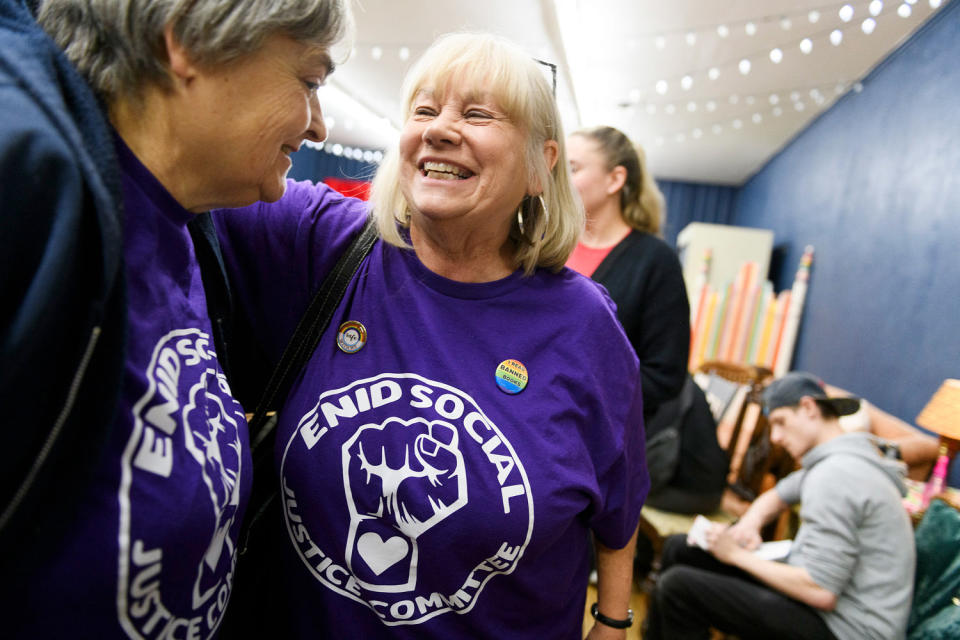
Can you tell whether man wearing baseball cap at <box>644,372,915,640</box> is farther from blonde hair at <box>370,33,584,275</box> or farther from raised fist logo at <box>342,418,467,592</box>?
raised fist logo at <box>342,418,467,592</box>

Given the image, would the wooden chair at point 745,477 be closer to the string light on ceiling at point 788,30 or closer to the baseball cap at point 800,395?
the baseball cap at point 800,395

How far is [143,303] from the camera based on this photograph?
0.63 m

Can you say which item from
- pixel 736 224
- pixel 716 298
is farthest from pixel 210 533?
pixel 736 224

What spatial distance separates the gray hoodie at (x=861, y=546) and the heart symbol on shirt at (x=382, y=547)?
155 centimetres

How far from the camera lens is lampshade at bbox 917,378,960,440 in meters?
1.94

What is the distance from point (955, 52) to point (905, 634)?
2949 millimetres

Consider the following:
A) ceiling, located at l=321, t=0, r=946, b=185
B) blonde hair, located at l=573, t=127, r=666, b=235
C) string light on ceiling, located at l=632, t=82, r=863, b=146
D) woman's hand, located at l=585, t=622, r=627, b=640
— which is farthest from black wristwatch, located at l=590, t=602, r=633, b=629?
string light on ceiling, located at l=632, t=82, r=863, b=146

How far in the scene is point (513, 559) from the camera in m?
0.89

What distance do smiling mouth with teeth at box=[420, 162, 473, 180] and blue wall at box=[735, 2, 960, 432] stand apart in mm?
2907

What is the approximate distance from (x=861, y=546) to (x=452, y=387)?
165cm

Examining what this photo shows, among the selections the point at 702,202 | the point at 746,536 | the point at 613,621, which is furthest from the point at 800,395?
the point at 702,202

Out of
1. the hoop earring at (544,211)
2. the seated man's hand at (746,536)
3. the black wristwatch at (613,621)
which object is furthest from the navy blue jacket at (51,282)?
the seated man's hand at (746,536)

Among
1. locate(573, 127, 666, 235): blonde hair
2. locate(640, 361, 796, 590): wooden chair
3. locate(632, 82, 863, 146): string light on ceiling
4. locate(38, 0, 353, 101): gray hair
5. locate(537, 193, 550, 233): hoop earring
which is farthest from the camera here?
locate(632, 82, 863, 146): string light on ceiling

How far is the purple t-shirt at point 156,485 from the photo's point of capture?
54cm
